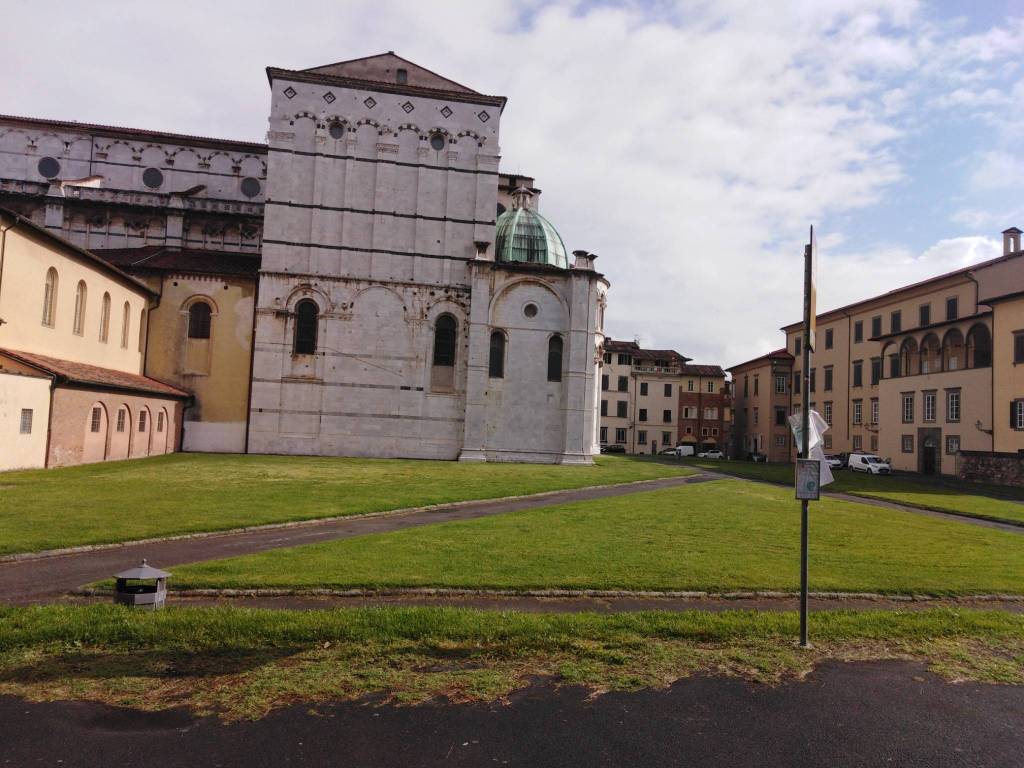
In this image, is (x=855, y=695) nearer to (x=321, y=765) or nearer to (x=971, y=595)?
(x=321, y=765)

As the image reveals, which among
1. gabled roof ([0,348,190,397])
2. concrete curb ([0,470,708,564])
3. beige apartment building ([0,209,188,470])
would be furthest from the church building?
concrete curb ([0,470,708,564])

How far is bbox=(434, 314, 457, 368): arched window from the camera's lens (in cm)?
4141

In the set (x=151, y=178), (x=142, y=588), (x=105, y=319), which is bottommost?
(x=142, y=588)

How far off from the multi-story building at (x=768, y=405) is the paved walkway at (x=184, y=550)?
59.4 meters

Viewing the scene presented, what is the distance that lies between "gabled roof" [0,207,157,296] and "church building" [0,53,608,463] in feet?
8.46

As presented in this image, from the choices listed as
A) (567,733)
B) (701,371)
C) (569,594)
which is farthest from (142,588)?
(701,371)

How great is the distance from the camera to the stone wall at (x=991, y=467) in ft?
118

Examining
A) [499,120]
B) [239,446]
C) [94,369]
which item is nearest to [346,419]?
[239,446]

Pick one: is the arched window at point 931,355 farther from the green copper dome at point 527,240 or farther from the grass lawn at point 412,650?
the grass lawn at point 412,650

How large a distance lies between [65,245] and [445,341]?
19.2 meters

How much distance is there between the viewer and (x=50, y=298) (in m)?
29.5

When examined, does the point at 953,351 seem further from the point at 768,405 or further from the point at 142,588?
the point at 142,588

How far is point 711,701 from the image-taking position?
19.9 ft

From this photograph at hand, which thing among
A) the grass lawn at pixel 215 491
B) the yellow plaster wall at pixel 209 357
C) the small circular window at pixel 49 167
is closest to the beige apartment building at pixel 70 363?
the yellow plaster wall at pixel 209 357
